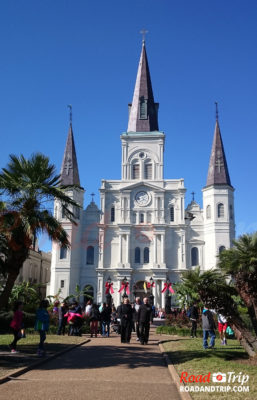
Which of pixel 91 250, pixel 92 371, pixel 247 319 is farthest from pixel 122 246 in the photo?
pixel 92 371

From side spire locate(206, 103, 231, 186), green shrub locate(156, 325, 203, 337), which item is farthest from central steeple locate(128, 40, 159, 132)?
A: green shrub locate(156, 325, 203, 337)

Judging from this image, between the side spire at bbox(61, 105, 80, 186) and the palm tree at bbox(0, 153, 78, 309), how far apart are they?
115 feet

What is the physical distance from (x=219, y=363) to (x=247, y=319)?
10.3 meters

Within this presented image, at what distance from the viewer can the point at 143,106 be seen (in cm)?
5444

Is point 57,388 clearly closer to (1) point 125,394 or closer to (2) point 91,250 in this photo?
(1) point 125,394

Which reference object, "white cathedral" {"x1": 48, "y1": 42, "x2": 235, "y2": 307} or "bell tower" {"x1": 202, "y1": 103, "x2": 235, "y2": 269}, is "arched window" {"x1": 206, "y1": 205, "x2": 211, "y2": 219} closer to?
"bell tower" {"x1": 202, "y1": 103, "x2": 235, "y2": 269}

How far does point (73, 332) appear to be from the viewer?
18.0m

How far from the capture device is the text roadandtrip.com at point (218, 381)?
7.68 m

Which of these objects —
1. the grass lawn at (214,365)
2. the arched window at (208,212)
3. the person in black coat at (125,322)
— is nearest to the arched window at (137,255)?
the arched window at (208,212)

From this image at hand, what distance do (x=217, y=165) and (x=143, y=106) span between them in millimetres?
12923

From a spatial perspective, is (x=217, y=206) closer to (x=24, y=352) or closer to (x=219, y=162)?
(x=219, y=162)

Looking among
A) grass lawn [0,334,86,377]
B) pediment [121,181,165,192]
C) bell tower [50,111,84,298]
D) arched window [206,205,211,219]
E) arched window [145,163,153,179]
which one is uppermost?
arched window [145,163,153,179]

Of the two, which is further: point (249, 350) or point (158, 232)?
point (158, 232)

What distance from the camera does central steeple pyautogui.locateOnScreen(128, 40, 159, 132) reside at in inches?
2101
